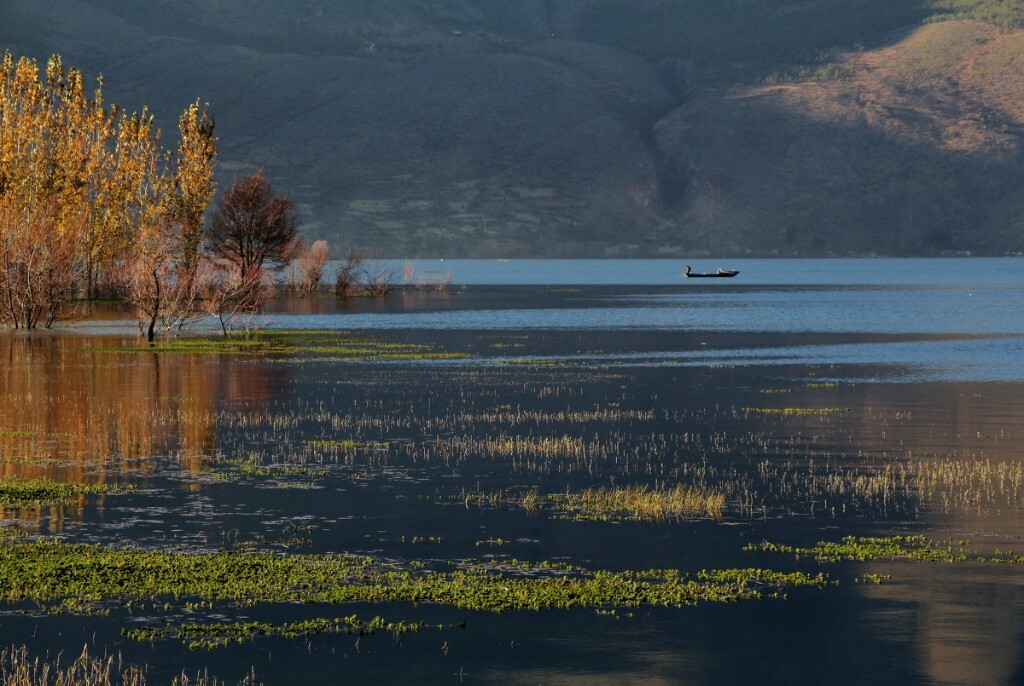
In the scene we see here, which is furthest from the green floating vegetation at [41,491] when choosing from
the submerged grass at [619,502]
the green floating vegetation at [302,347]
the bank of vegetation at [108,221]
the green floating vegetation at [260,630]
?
the bank of vegetation at [108,221]

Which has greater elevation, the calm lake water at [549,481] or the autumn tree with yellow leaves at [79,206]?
the autumn tree with yellow leaves at [79,206]

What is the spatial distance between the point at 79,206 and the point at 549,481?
75.2 m

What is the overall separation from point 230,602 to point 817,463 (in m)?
16.5

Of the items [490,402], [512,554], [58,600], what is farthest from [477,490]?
[490,402]

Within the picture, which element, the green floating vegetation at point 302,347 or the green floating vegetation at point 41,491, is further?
the green floating vegetation at point 302,347

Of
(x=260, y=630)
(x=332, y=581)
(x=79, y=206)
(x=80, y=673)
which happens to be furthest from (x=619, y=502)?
(x=79, y=206)

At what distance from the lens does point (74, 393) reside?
45500mm

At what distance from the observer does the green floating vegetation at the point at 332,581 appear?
19766 mm

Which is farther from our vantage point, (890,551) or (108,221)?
(108,221)

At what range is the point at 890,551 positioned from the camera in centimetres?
2278

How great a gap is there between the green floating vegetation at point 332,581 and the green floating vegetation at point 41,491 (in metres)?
4.18

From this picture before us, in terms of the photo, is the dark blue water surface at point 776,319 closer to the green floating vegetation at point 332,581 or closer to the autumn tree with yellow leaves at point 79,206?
the autumn tree with yellow leaves at point 79,206

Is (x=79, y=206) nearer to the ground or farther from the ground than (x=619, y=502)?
farther from the ground

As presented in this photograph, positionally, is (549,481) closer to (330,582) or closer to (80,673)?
(330,582)
